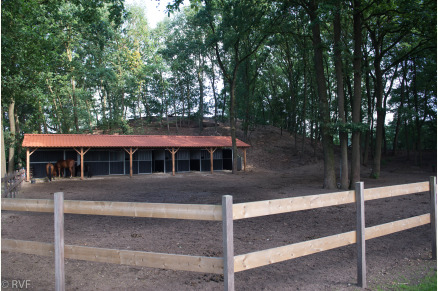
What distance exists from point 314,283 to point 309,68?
98.0 ft

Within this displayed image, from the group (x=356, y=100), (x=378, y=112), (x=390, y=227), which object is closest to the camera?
(x=390, y=227)

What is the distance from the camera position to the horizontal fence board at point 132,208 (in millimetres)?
2705

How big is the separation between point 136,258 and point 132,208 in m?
0.47

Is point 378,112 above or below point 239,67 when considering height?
below

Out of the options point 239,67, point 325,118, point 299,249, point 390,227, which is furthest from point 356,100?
point 239,67

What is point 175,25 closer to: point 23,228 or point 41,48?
point 41,48

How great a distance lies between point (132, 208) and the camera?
9.95 feet

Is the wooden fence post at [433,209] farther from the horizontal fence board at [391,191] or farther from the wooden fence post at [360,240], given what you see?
the wooden fence post at [360,240]

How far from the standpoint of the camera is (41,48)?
48.4ft

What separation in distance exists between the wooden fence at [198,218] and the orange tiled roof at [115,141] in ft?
63.1

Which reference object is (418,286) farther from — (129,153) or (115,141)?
(115,141)

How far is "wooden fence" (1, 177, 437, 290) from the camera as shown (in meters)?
Answer: 2.64

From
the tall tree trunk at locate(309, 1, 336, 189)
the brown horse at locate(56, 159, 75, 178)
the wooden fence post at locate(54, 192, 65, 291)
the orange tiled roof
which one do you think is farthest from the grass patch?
the brown horse at locate(56, 159, 75, 178)

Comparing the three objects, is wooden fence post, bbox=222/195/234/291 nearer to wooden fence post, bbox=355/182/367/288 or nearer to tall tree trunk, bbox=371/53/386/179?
wooden fence post, bbox=355/182/367/288
